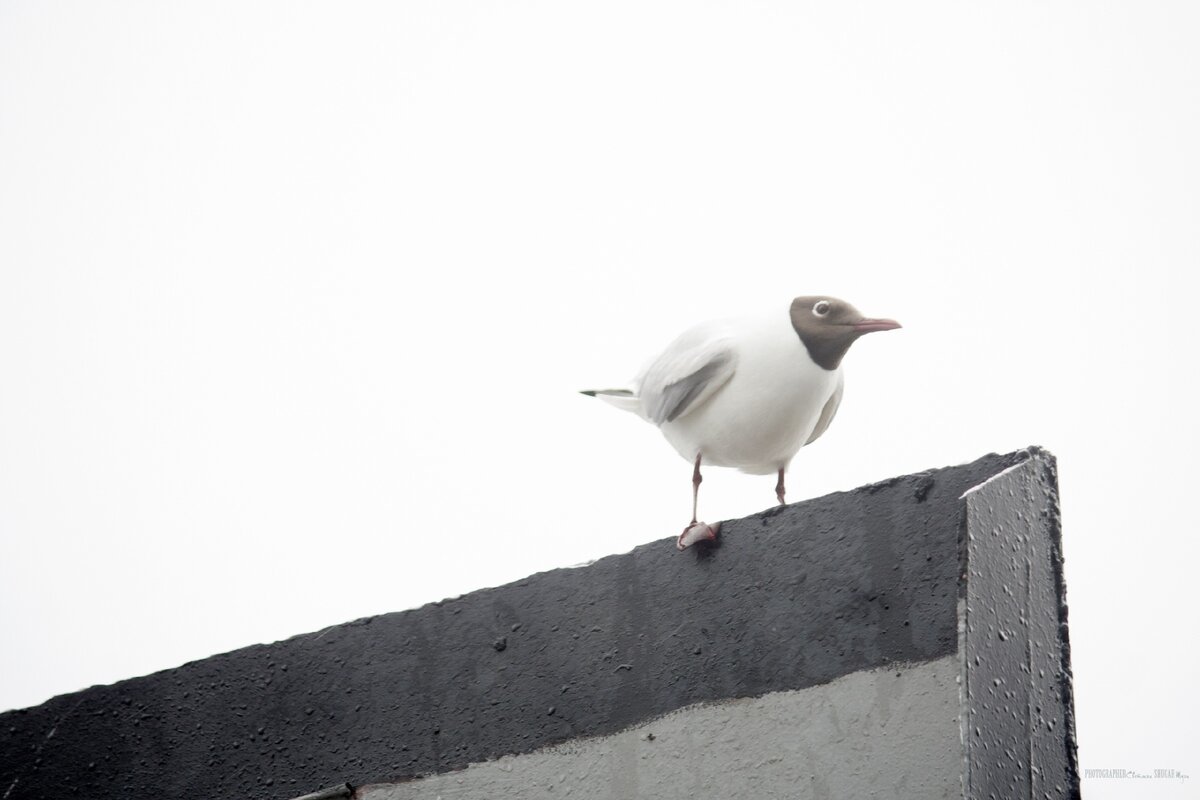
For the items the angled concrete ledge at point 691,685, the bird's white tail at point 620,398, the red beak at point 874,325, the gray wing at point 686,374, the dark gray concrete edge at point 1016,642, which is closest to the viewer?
the dark gray concrete edge at point 1016,642

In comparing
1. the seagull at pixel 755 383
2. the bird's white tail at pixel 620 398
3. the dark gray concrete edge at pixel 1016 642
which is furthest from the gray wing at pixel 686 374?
the dark gray concrete edge at pixel 1016 642

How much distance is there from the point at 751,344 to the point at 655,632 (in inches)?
46.6

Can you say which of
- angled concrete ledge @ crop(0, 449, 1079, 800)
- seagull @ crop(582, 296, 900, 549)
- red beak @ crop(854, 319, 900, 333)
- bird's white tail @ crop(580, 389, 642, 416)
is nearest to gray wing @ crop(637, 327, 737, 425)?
seagull @ crop(582, 296, 900, 549)

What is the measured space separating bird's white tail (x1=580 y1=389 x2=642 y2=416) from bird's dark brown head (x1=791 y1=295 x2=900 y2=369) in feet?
2.82

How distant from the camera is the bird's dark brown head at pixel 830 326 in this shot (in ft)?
12.2

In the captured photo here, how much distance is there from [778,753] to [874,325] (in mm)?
1547

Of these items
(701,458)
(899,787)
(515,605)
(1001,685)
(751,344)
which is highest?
(751,344)

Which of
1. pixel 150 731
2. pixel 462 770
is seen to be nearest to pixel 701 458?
pixel 462 770

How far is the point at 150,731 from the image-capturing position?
11.9ft

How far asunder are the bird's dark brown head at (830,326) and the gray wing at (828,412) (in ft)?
1.03

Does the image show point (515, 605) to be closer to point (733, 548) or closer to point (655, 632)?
point (655, 632)

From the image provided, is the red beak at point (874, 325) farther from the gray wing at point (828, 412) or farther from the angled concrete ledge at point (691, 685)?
the angled concrete ledge at point (691, 685)

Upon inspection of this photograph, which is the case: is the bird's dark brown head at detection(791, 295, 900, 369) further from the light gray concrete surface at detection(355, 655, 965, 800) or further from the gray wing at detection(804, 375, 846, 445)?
the light gray concrete surface at detection(355, 655, 965, 800)

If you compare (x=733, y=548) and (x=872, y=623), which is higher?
(x=733, y=548)
